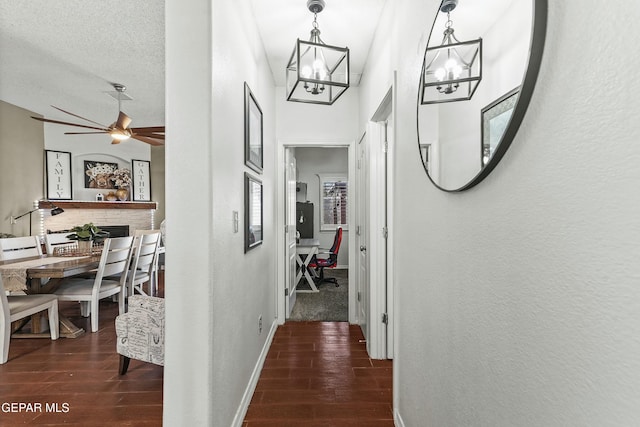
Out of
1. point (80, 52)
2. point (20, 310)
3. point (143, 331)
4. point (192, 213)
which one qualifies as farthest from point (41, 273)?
point (192, 213)

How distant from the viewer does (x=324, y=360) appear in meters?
2.67

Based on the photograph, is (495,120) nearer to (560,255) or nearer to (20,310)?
(560,255)

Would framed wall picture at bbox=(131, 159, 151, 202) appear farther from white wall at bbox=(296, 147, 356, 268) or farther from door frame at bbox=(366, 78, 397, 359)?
door frame at bbox=(366, 78, 397, 359)

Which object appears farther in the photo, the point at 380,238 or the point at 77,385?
the point at 380,238

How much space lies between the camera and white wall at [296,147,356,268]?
23.1ft

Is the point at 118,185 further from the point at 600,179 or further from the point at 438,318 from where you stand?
the point at 600,179

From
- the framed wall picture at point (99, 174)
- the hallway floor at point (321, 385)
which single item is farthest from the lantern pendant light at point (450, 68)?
the framed wall picture at point (99, 174)

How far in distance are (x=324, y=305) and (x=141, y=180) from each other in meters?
4.82

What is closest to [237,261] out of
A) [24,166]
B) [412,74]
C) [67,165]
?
[412,74]

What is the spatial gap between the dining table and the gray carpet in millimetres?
2139

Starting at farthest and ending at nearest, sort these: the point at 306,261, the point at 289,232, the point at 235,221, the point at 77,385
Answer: the point at 306,261 → the point at 289,232 → the point at 77,385 → the point at 235,221

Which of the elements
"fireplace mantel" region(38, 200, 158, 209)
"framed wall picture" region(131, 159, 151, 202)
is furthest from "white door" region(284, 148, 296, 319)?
"framed wall picture" region(131, 159, 151, 202)

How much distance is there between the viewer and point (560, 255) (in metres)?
0.64

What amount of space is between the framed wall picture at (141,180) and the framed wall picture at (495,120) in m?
7.04
